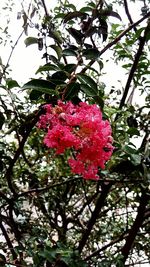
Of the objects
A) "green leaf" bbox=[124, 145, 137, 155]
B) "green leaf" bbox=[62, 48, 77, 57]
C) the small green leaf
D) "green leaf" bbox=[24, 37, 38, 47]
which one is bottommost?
"green leaf" bbox=[124, 145, 137, 155]

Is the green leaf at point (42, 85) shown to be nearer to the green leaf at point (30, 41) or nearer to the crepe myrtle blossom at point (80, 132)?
the crepe myrtle blossom at point (80, 132)

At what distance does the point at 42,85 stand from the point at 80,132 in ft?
0.50

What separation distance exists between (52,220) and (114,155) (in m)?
1.04

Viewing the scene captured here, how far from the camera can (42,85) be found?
778 mm

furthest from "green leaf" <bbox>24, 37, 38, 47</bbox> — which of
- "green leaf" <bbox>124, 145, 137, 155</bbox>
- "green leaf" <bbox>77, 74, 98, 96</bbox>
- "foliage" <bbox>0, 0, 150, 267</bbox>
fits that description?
"green leaf" <bbox>124, 145, 137, 155</bbox>

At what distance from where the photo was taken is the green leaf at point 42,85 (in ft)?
2.48

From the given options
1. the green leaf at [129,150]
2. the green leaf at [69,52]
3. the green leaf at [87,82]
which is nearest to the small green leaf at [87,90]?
the green leaf at [87,82]

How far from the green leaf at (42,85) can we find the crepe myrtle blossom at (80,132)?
0.04 metres

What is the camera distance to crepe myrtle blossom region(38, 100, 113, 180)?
2.31ft

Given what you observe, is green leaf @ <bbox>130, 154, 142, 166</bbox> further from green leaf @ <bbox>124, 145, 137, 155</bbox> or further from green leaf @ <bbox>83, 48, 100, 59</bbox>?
green leaf @ <bbox>83, 48, 100, 59</bbox>

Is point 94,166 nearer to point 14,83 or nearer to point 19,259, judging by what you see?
point 14,83

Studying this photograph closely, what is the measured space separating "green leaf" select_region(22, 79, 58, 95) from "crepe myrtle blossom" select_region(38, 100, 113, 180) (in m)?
0.04

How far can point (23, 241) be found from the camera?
127 centimetres

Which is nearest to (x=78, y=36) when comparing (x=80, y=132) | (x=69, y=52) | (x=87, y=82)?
(x=69, y=52)
